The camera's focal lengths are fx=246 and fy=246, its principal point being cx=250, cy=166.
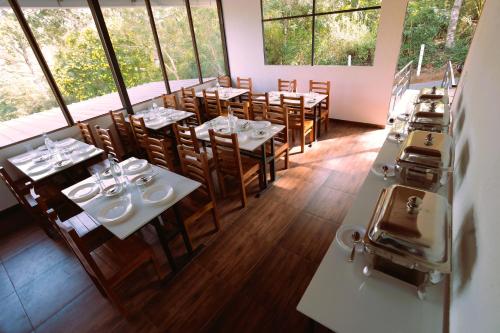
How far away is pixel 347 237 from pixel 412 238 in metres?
0.37

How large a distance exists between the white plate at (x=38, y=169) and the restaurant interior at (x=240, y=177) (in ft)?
0.14

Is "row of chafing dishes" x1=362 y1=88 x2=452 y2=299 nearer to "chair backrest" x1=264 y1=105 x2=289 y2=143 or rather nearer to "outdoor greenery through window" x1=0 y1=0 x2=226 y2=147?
"chair backrest" x1=264 y1=105 x2=289 y2=143

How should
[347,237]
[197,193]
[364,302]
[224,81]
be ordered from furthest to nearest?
[224,81]
[197,193]
[347,237]
[364,302]

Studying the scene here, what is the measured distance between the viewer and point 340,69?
4.13 m

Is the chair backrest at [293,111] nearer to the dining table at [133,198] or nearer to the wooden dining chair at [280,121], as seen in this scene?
the wooden dining chair at [280,121]

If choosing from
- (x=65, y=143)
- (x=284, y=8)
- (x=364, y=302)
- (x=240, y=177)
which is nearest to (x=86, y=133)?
(x=65, y=143)

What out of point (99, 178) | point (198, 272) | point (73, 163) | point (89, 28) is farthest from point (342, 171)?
point (89, 28)

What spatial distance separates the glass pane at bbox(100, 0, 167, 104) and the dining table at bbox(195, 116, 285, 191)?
192cm

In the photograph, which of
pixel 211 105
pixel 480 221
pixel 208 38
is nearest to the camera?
pixel 480 221

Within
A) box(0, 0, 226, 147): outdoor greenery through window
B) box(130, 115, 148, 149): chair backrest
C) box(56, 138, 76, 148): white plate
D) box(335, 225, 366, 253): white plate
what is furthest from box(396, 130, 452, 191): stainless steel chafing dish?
box(0, 0, 226, 147): outdoor greenery through window

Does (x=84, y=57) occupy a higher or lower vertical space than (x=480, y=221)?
higher

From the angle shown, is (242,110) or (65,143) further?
(242,110)

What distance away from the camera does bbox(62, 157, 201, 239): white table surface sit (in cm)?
157

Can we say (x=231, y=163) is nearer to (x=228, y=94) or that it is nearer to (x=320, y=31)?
(x=228, y=94)
